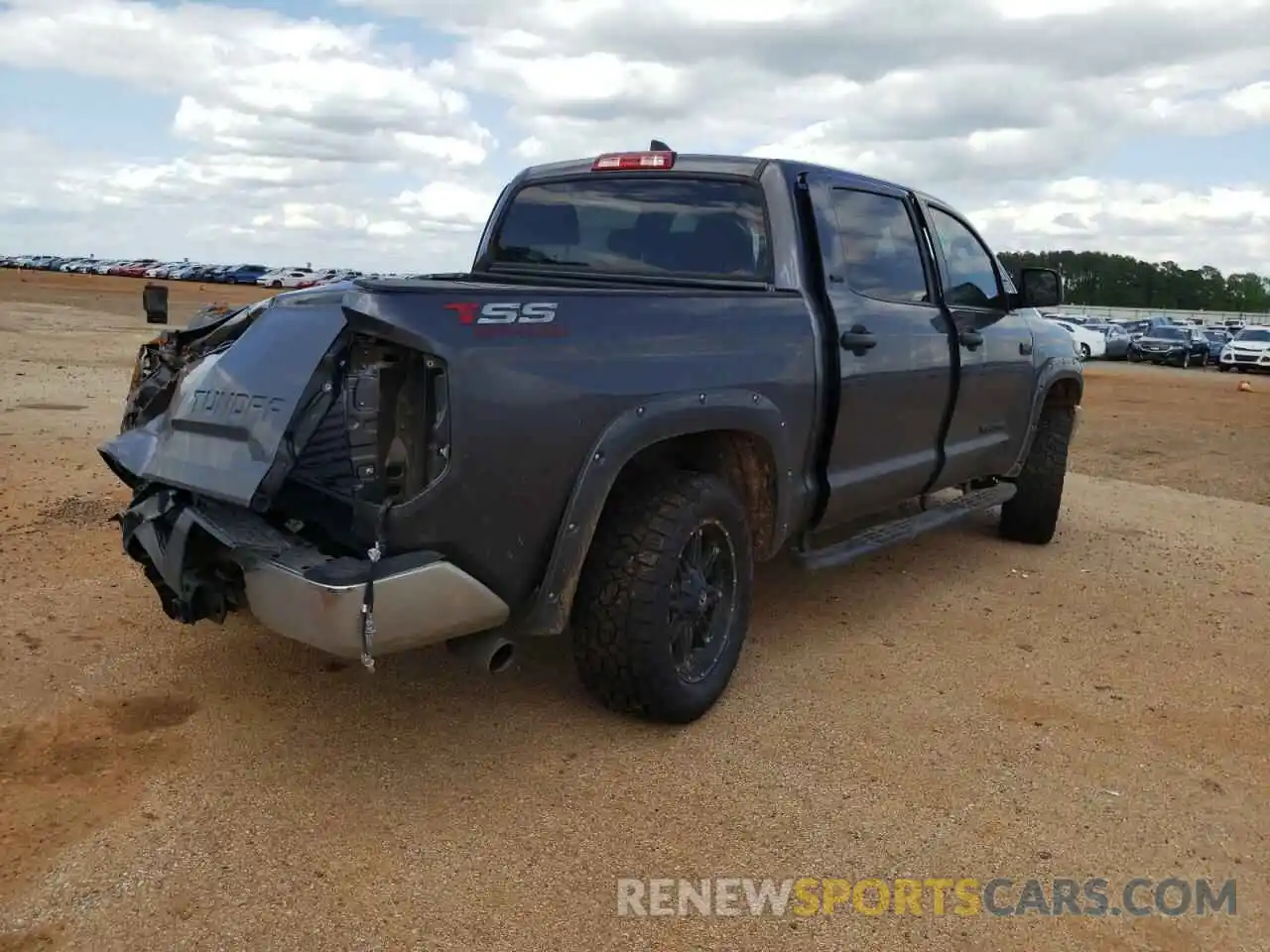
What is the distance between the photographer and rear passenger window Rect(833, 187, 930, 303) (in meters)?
4.66

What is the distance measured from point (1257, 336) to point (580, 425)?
36532 millimetres

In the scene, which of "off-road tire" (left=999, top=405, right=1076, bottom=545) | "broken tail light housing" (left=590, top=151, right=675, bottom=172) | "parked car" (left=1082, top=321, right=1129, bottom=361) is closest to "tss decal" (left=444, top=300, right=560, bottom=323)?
"broken tail light housing" (left=590, top=151, right=675, bottom=172)

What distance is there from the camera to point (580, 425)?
3.26m

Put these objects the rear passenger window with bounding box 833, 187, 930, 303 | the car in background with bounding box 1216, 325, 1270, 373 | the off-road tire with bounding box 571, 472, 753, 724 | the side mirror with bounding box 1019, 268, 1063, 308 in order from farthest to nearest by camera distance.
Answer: the car in background with bounding box 1216, 325, 1270, 373
the side mirror with bounding box 1019, 268, 1063, 308
the rear passenger window with bounding box 833, 187, 930, 303
the off-road tire with bounding box 571, 472, 753, 724

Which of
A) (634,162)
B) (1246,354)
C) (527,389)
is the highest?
(634,162)

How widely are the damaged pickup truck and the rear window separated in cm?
1

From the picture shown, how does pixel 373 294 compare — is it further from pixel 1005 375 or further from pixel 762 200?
pixel 1005 375

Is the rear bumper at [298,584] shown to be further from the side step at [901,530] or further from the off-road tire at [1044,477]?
the off-road tire at [1044,477]

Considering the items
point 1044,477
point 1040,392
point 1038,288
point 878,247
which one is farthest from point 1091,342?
point 878,247

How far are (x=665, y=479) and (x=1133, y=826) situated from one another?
70.8 inches

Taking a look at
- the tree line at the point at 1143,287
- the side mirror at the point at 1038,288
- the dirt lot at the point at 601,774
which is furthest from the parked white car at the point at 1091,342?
the tree line at the point at 1143,287

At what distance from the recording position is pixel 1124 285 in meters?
117

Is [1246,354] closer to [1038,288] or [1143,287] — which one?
[1038,288]

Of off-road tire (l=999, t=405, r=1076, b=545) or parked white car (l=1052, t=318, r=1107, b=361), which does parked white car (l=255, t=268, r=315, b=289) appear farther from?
off-road tire (l=999, t=405, r=1076, b=545)
